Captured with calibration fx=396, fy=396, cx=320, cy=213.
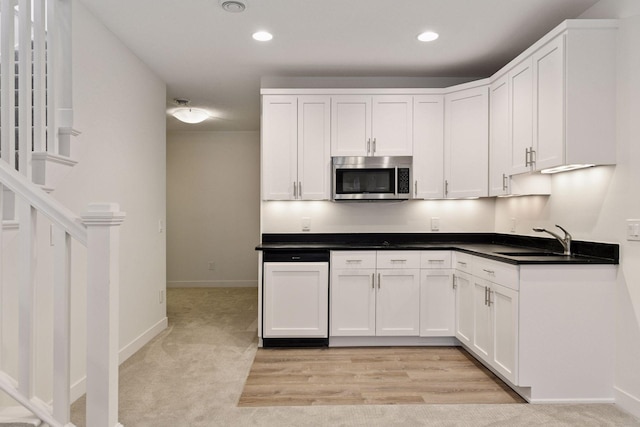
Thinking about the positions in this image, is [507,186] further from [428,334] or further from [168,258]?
[168,258]

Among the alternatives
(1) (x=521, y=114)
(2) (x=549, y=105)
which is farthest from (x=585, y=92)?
(1) (x=521, y=114)

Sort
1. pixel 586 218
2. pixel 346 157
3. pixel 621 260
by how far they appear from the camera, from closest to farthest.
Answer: pixel 621 260 < pixel 586 218 < pixel 346 157

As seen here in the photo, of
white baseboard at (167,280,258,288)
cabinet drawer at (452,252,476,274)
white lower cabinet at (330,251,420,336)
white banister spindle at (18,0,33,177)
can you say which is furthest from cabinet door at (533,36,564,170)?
white baseboard at (167,280,258,288)

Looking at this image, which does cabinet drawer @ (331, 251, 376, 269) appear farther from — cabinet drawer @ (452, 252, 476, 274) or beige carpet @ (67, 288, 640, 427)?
beige carpet @ (67, 288, 640, 427)

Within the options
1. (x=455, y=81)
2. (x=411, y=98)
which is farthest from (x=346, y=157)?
(x=455, y=81)

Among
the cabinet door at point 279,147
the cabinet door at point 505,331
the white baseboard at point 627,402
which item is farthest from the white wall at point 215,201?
the white baseboard at point 627,402

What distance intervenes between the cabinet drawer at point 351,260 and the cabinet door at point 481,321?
0.90m

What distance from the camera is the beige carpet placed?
2.32 metres

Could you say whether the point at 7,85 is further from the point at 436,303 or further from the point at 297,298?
the point at 436,303

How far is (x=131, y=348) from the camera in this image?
3428 mm

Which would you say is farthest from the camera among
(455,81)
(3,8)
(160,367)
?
(455,81)

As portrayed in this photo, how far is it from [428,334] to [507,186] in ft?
4.88

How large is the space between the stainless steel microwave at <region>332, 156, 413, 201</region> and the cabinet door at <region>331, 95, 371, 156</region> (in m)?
0.11

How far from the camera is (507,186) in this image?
11.0 feet
